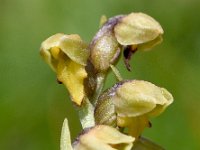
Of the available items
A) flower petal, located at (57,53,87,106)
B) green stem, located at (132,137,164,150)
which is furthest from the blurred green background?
flower petal, located at (57,53,87,106)

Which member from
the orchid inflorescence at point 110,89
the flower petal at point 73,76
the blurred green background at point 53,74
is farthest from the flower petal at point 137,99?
the blurred green background at point 53,74

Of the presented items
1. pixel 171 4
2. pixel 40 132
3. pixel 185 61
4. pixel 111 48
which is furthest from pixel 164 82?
pixel 111 48

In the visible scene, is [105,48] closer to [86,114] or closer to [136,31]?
[136,31]

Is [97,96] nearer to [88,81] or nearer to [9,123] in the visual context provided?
[88,81]

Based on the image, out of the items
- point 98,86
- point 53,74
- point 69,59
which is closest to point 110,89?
point 98,86

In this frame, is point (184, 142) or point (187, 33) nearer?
point (184, 142)

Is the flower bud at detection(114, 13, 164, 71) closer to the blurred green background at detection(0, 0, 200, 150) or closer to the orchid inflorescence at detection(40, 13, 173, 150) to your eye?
the orchid inflorescence at detection(40, 13, 173, 150)

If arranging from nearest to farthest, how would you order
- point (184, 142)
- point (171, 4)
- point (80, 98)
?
point (80, 98) → point (184, 142) → point (171, 4)
